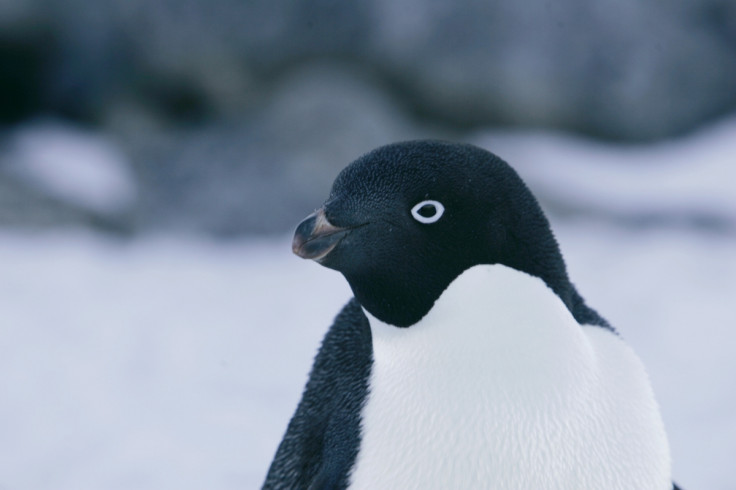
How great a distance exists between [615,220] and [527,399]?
307cm

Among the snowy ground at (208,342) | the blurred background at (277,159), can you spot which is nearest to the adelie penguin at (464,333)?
the snowy ground at (208,342)

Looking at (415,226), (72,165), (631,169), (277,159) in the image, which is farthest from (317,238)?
(72,165)

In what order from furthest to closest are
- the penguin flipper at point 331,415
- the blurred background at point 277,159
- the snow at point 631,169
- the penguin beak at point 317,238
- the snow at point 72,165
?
the snow at point 72,165 < the snow at point 631,169 < the blurred background at point 277,159 < the penguin flipper at point 331,415 < the penguin beak at point 317,238

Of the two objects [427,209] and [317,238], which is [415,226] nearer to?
[427,209]

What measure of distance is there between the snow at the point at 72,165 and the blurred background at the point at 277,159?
0.01 m

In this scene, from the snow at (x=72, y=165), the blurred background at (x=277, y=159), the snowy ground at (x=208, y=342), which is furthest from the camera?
the snow at (x=72, y=165)

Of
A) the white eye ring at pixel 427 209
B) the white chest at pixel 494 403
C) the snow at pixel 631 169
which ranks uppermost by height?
the snow at pixel 631 169

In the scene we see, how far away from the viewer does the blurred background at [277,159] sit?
345 centimetres

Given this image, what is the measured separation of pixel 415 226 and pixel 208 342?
228cm

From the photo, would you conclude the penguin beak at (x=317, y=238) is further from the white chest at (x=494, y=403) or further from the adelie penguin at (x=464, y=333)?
the white chest at (x=494, y=403)

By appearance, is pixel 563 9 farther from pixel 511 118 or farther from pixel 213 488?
pixel 213 488

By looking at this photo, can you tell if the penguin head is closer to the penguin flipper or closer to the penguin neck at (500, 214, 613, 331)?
the penguin neck at (500, 214, 613, 331)

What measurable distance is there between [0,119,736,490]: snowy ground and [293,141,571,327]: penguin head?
1.45 metres

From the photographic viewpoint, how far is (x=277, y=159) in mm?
4570
